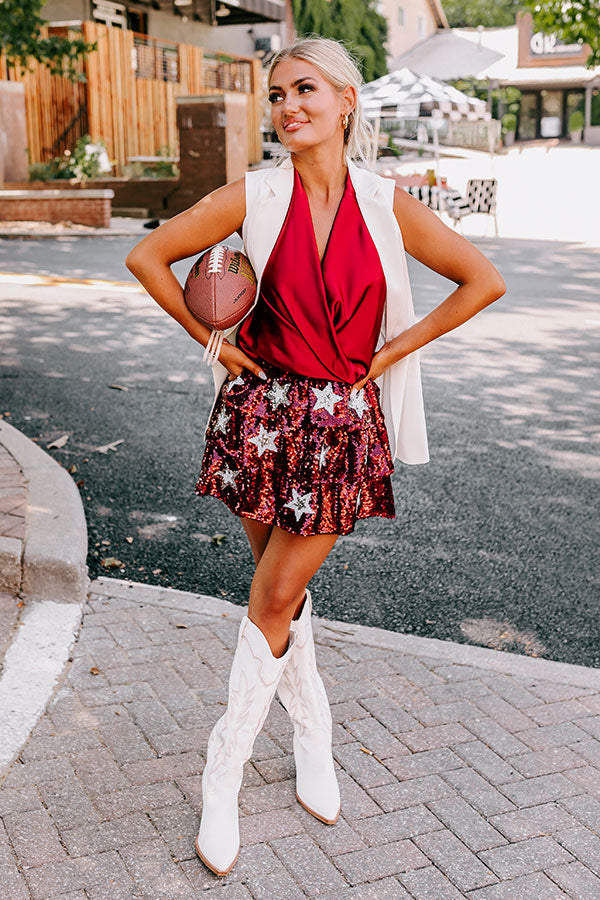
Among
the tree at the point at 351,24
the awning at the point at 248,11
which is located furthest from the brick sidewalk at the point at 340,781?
the tree at the point at 351,24

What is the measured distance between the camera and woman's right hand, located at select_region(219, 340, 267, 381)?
2.61 m

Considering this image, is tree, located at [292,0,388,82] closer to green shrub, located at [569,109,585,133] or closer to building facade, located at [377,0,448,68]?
building facade, located at [377,0,448,68]

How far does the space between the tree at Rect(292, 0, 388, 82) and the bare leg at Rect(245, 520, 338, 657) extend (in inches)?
1210

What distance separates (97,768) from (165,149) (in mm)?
20590

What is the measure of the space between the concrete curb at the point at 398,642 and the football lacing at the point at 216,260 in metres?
1.70

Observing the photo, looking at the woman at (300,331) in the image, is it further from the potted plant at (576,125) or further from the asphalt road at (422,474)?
the potted plant at (576,125)

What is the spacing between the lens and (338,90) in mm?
2504

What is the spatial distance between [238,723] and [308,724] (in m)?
0.29

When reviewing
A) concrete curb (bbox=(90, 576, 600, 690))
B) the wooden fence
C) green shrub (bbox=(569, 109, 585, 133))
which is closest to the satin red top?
concrete curb (bbox=(90, 576, 600, 690))

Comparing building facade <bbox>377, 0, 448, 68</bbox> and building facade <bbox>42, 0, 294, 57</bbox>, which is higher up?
building facade <bbox>377, 0, 448, 68</bbox>

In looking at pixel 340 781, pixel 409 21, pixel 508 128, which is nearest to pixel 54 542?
pixel 340 781

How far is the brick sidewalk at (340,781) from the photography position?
2.55 metres

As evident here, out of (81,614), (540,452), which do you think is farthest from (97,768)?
(540,452)

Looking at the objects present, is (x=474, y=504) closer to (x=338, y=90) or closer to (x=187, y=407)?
(x=187, y=407)
